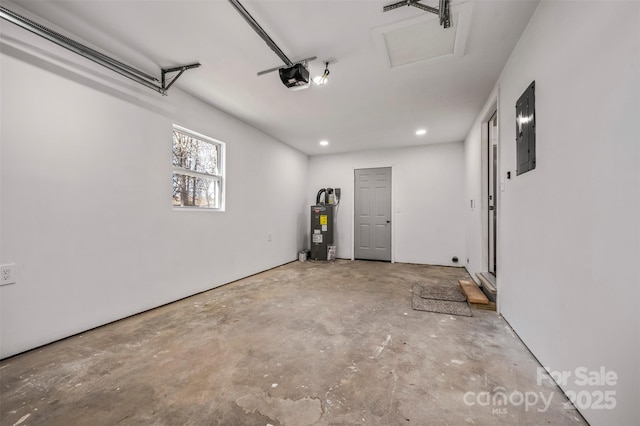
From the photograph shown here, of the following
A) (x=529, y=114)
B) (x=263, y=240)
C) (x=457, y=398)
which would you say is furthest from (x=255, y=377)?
(x=263, y=240)

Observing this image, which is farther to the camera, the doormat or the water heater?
the water heater

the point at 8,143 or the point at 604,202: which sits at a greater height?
the point at 8,143

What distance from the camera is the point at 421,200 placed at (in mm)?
5395

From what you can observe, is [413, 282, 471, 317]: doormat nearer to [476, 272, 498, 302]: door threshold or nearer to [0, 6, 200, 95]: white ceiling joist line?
[476, 272, 498, 302]: door threshold

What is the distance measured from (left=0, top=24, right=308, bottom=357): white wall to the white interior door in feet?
11.2

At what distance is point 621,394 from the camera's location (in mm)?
997

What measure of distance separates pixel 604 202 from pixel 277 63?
8.54 feet

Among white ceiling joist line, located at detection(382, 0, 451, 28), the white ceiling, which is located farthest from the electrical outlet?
white ceiling joist line, located at detection(382, 0, 451, 28)

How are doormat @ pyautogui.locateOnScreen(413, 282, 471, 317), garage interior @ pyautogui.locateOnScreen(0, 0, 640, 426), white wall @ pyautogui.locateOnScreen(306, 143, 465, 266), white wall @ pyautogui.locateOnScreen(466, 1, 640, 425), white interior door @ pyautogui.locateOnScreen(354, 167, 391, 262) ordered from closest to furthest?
white wall @ pyautogui.locateOnScreen(466, 1, 640, 425), garage interior @ pyautogui.locateOnScreen(0, 0, 640, 426), doormat @ pyautogui.locateOnScreen(413, 282, 471, 317), white wall @ pyautogui.locateOnScreen(306, 143, 465, 266), white interior door @ pyautogui.locateOnScreen(354, 167, 391, 262)

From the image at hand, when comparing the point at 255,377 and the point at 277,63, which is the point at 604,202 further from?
the point at 277,63

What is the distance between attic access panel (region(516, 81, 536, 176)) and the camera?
1796 mm

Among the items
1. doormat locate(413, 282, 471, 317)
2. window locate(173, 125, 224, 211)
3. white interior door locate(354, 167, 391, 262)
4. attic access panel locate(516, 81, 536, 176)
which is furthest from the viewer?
white interior door locate(354, 167, 391, 262)

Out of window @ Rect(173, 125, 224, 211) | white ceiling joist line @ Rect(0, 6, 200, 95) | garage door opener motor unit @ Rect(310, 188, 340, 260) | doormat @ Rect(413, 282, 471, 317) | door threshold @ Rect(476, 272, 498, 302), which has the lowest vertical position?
doormat @ Rect(413, 282, 471, 317)

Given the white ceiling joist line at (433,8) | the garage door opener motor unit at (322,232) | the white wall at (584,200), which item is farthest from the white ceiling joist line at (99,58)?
the garage door opener motor unit at (322,232)
